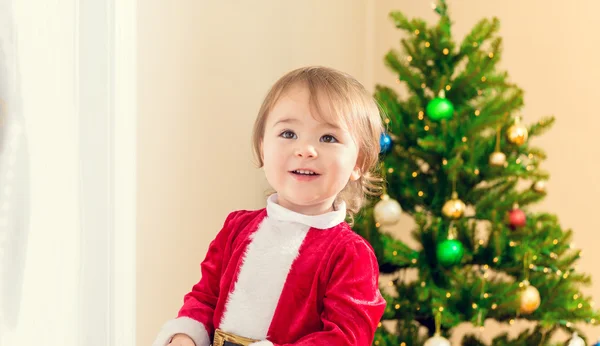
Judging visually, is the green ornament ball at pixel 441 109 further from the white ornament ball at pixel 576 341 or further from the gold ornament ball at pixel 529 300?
the white ornament ball at pixel 576 341

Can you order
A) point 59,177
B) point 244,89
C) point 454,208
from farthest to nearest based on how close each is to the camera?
1. point 244,89
2. point 454,208
3. point 59,177

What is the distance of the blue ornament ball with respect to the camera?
87.5 inches

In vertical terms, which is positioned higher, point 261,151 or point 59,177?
point 261,151

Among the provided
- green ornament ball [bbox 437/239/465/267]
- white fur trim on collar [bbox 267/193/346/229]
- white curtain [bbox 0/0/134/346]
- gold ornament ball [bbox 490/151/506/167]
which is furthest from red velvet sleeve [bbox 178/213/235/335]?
gold ornament ball [bbox 490/151/506/167]

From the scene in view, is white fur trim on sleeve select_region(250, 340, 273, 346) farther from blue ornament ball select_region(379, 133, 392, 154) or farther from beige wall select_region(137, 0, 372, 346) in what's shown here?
blue ornament ball select_region(379, 133, 392, 154)

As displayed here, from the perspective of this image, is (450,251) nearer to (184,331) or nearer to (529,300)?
(529,300)

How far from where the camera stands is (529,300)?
7.29 ft

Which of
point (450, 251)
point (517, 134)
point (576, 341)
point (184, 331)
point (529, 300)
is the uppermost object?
point (517, 134)

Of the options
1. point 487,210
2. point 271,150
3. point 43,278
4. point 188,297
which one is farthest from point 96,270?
point 487,210

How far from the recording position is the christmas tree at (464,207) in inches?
89.1

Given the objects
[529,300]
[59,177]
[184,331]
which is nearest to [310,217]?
[184,331]

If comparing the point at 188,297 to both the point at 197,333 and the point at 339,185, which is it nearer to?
the point at 197,333

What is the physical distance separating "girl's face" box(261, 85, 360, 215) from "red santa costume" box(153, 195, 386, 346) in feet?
0.16

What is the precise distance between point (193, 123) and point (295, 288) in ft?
3.40
